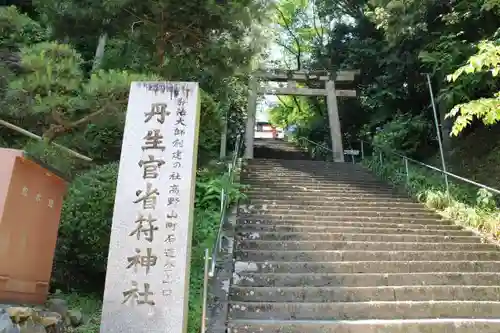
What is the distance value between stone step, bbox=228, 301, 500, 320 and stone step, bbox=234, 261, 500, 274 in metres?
0.83

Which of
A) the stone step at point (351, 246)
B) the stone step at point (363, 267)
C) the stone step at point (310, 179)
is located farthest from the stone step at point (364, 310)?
the stone step at point (310, 179)

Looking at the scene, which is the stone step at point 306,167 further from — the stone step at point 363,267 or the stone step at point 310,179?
the stone step at point 363,267

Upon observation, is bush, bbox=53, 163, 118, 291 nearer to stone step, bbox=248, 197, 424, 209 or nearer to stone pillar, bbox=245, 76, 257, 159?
stone step, bbox=248, 197, 424, 209

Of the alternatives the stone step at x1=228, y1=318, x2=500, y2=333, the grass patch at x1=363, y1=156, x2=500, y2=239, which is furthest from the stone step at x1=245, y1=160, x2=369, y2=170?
the stone step at x1=228, y1=318, x2=500, y2=333

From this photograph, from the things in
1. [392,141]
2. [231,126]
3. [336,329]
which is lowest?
[336,329]

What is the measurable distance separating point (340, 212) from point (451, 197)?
2.26 meters

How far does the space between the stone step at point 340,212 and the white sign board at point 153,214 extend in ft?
12.2

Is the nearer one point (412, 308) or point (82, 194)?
point (412, 308)

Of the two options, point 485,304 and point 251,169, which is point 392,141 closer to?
point 251,169

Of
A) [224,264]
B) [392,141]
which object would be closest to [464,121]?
[224,264]

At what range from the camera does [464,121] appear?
5898 mm

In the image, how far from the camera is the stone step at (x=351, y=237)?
6910mm

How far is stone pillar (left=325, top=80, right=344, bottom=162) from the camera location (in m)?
14.6

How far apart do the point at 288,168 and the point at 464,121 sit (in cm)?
646
